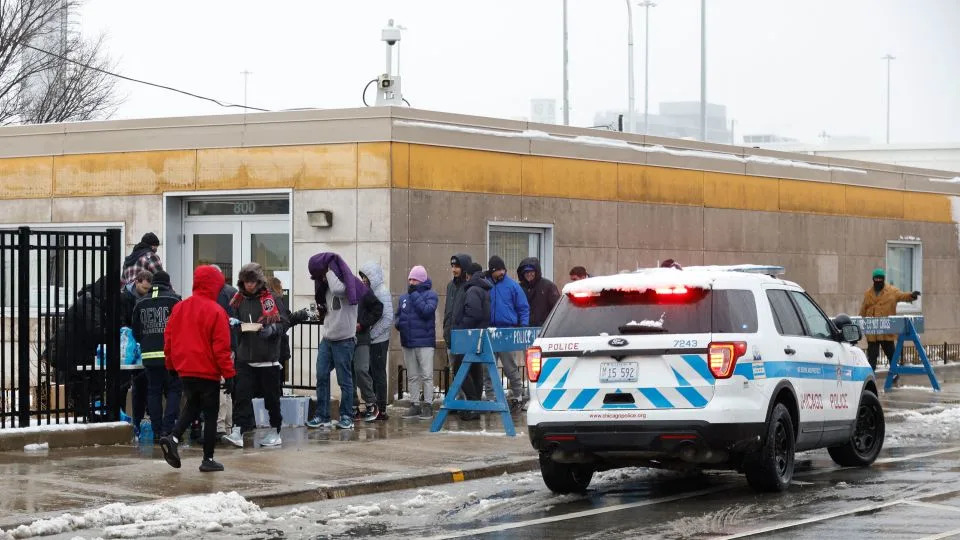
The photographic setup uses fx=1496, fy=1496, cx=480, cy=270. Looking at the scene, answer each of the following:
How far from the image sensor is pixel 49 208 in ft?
75.8

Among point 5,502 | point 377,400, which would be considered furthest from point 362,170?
point 5,502

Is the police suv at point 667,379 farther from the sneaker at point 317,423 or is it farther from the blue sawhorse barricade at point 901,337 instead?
the blue sawhorse barricade at point 901,337

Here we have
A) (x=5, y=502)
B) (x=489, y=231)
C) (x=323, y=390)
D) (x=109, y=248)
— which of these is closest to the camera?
(x=5, y=502)

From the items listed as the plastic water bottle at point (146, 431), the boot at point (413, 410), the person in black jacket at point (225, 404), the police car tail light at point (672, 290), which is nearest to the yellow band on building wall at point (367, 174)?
the boot at point (413, 410)

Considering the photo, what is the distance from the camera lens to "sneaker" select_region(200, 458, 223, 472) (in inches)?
506

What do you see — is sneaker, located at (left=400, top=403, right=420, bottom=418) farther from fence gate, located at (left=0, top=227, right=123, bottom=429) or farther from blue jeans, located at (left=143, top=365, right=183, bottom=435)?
fence gate, located at (left=0, top=227, right=123, bottom=429)

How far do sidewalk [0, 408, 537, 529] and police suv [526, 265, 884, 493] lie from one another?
1.70 metres

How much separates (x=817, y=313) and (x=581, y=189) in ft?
32.6

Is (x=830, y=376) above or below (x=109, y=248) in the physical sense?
below

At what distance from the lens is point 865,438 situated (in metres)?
14.1

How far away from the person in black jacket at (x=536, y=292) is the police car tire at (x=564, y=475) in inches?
277

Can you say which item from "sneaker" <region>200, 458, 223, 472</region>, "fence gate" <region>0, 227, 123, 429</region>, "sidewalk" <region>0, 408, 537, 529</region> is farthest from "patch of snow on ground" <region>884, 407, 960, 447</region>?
"fence gate" <region>0, 227, 123, 429</region>

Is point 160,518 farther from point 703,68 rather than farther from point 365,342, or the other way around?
point 703,68

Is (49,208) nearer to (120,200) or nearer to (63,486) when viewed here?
(120,200)
